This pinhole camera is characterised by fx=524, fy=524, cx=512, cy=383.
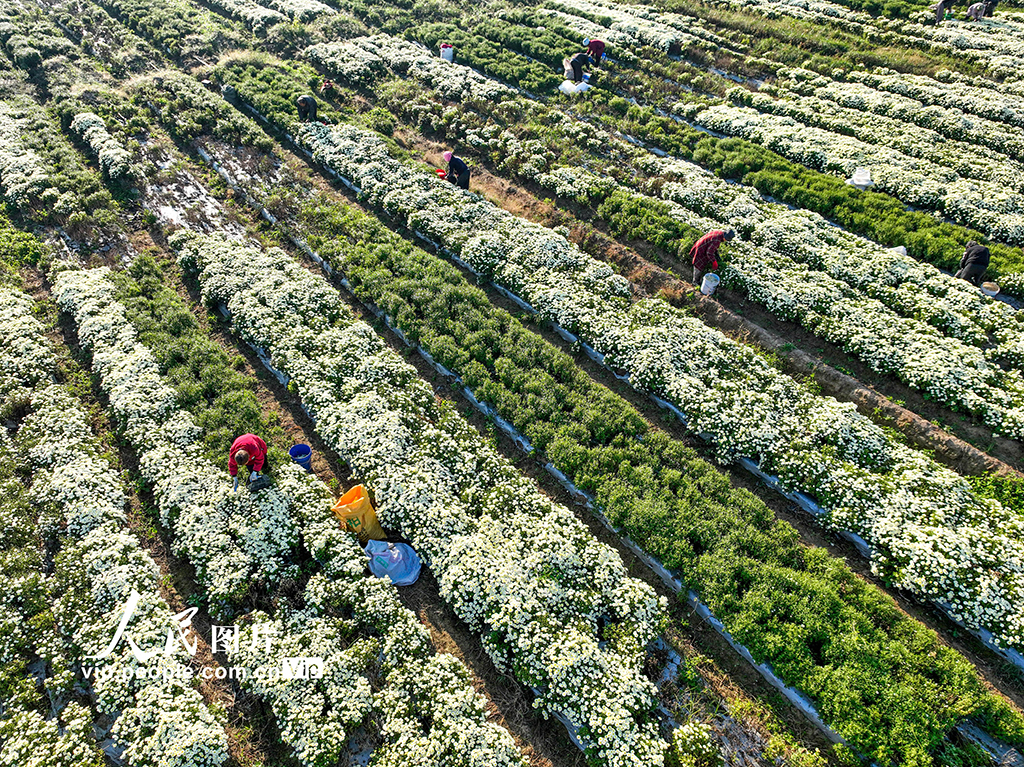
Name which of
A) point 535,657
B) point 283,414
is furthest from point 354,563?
point 283,414

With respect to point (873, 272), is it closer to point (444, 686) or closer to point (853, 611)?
→ point (853, 611)

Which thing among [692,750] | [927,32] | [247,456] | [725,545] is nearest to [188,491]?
[247,456]

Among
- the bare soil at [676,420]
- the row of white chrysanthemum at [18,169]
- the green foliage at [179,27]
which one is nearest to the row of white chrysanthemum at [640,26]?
the bare soil at [676,420]

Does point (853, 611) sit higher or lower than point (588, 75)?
lower

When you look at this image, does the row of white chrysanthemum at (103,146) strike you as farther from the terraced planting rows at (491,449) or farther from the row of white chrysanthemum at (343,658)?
the row of white chrysanthemum at (343,658)

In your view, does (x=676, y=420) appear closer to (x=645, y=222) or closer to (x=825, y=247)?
(x=645, y=222)
